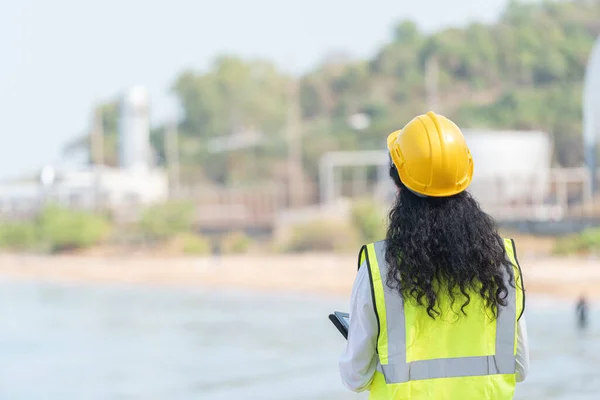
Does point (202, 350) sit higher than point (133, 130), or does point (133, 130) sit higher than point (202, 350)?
point (133, 130)

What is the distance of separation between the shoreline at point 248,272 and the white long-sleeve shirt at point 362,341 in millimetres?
19570

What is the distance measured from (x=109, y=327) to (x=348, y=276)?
32.2ft

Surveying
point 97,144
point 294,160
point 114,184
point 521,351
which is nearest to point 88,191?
point 114,184

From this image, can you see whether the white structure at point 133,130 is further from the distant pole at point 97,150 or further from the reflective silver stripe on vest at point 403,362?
the reflective silver stripe on vest at point 403,362

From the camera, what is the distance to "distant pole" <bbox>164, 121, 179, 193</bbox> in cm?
5209

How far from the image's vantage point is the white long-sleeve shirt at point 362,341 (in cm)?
236

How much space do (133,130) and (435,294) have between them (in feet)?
151

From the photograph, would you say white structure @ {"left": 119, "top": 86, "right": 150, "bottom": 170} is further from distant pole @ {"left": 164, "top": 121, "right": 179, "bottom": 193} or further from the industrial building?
distant pole @ {"left": 164, "top": 121, "right": 179, "bottom": 193}

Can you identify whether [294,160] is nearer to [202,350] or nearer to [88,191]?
[88,191]

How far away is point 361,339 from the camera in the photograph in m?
2.37

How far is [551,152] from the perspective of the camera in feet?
158

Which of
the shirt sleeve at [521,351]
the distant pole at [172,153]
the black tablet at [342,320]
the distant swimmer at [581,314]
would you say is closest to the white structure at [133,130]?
the distant pole at [172,153]

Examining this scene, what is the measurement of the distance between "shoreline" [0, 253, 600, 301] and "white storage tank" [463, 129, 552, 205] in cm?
598

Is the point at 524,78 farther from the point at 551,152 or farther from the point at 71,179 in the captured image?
the point at 71,179
